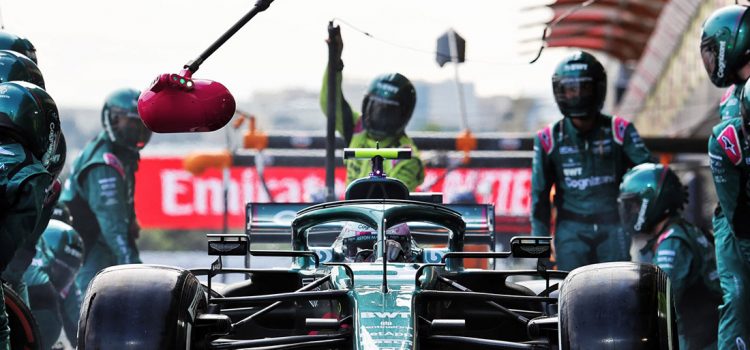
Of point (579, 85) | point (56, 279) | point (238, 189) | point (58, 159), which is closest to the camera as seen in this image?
point (58, 159)

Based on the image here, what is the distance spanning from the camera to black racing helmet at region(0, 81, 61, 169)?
21.8 ft

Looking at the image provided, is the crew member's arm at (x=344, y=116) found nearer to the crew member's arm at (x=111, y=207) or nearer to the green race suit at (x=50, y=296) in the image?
the crew member's arm at (x=111, y=207)

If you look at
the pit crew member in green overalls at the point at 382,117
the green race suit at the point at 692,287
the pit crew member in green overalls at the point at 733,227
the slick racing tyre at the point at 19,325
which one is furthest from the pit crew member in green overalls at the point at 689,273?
the slick racing tyre at the point at 19,325

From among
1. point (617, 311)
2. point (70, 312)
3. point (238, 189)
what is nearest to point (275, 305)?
point (617, 311)

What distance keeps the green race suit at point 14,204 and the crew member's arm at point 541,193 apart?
181 inches

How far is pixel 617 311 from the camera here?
596 centimetres

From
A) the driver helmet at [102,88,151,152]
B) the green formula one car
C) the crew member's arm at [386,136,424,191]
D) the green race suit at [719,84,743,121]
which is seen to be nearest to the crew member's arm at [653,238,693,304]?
the green race suit at [719,84,743,121]

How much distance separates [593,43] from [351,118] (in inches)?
547

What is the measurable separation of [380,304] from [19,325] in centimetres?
204

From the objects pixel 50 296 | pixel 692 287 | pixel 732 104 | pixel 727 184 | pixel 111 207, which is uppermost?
pixel 732 104

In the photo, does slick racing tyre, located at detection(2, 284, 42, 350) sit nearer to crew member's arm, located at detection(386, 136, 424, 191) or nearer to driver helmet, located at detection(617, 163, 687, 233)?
crew member's arm, located at detection(386, 136, 424, 191)

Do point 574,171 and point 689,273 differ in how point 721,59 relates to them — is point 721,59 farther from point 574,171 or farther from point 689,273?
point 574,171

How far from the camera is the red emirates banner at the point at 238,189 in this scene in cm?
1472

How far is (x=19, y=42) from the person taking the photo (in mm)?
9586
